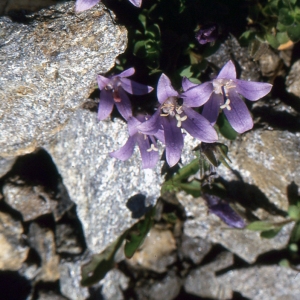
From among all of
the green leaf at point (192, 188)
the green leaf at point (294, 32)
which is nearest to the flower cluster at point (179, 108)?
the green leaf at point (294, 32)

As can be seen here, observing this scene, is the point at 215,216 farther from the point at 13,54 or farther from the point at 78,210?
the point at 13,54

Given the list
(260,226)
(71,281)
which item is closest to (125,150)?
(260,226)

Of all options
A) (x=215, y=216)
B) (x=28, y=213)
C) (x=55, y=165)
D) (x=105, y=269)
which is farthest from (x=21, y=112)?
(x=215, y=216)

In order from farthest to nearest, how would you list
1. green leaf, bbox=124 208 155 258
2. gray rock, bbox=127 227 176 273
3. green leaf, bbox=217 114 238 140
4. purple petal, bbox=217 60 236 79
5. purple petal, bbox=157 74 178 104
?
gray rock, bbox=127 227 176 273
green leaf, bbox=124 208 155 258
green leaf, bbox=217 114 238 140
purple petal, bbox=217 60 236 79
purple petal, bbox=157 74 178 104

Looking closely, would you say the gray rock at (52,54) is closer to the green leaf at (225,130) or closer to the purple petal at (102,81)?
the purple petal at (102,81)

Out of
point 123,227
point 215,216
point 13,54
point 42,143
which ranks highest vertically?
point 13,54

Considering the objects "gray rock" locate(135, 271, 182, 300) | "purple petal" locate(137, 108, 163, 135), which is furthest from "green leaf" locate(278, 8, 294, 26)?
"gray rock" locate(135, 271, 182, 300)

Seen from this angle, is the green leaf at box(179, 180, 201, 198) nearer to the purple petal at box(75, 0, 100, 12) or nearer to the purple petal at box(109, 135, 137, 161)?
the purple petal at box(109, 135, 137, 161)
